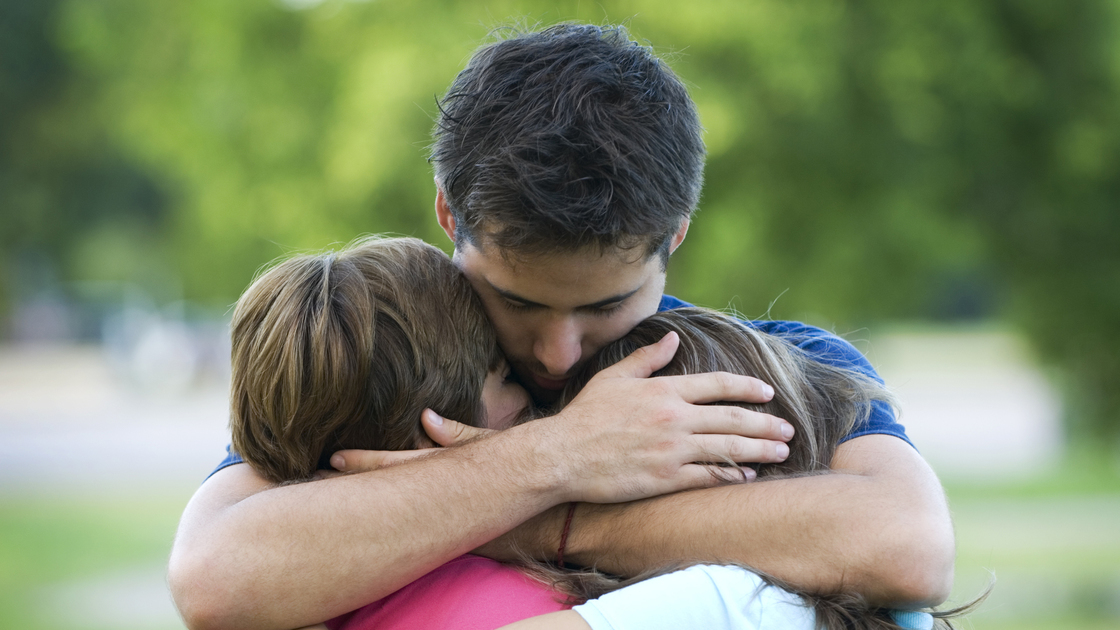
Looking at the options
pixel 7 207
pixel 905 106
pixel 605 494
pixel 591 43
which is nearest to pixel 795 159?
pixel 905 106

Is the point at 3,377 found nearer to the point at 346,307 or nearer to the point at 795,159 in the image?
the point at 795,159

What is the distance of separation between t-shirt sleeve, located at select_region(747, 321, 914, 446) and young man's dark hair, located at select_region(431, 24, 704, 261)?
0.42 meters

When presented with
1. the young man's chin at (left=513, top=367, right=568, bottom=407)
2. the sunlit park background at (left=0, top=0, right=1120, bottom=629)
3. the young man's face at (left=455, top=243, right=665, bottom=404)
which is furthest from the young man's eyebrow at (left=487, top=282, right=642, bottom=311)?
the sunlit park background at (left=0, top=0, right=1120, bottom=629)

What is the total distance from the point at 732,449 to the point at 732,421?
0.06m

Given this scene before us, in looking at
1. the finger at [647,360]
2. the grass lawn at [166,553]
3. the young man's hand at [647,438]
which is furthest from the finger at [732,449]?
the grass lawn at [166,553]

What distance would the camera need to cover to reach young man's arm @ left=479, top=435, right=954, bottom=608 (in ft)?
6.72

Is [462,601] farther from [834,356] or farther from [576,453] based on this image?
[834,356]

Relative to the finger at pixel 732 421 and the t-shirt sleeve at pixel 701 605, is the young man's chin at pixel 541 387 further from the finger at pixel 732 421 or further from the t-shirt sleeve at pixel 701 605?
the t-shirt sleeve at pixel 701 605

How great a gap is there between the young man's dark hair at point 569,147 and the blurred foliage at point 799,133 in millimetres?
3421

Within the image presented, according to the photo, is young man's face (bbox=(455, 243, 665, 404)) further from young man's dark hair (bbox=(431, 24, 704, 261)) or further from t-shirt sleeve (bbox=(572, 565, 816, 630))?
t-shirt sleeve (bbox=(572, 565, 816, 630))

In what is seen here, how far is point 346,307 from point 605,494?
2.38 feet

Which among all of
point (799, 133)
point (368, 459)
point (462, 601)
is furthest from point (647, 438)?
point (799, 133)

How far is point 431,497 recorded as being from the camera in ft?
7.10

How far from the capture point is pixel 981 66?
21.6ft
